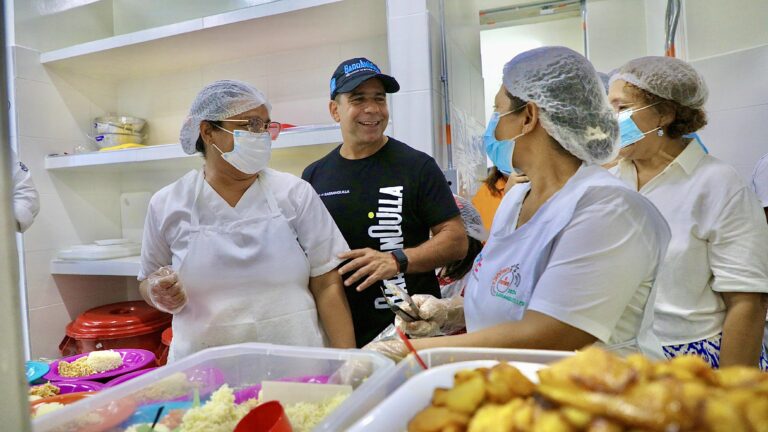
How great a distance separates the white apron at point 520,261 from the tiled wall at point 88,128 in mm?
1770

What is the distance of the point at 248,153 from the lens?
1.61m

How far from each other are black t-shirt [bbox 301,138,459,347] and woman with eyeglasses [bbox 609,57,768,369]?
0.71 meters

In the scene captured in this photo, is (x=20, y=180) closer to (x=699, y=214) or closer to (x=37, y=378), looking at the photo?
(x=37, y=378)

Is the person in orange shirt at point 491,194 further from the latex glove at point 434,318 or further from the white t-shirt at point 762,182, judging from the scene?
Answer: the latex glove at point 434,318

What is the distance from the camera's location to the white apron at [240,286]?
60.0 inches

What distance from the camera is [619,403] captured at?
1.22 feet

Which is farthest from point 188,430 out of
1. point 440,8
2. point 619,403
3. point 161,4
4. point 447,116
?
point 161,4

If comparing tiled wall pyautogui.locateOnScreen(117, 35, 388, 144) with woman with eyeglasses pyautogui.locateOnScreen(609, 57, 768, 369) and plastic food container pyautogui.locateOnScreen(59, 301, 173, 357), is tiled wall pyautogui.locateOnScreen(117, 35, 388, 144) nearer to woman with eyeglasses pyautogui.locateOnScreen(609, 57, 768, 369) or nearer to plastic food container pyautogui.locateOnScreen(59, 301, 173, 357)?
plastic food container pyautogui.locateOnScreen(59, 301, 173, 357)

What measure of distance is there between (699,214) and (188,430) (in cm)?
143

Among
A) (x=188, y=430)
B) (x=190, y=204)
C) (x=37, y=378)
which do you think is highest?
(x=190, y=204)

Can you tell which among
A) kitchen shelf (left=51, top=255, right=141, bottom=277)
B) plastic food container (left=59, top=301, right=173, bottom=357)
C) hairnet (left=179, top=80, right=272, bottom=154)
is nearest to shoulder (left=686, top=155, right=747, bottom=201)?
hairnet (left=179, top=80, right=272, bottom=154)

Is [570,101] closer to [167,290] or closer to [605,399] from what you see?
[605,399]

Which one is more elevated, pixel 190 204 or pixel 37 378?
pixel 190 204

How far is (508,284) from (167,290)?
36.3 inches
